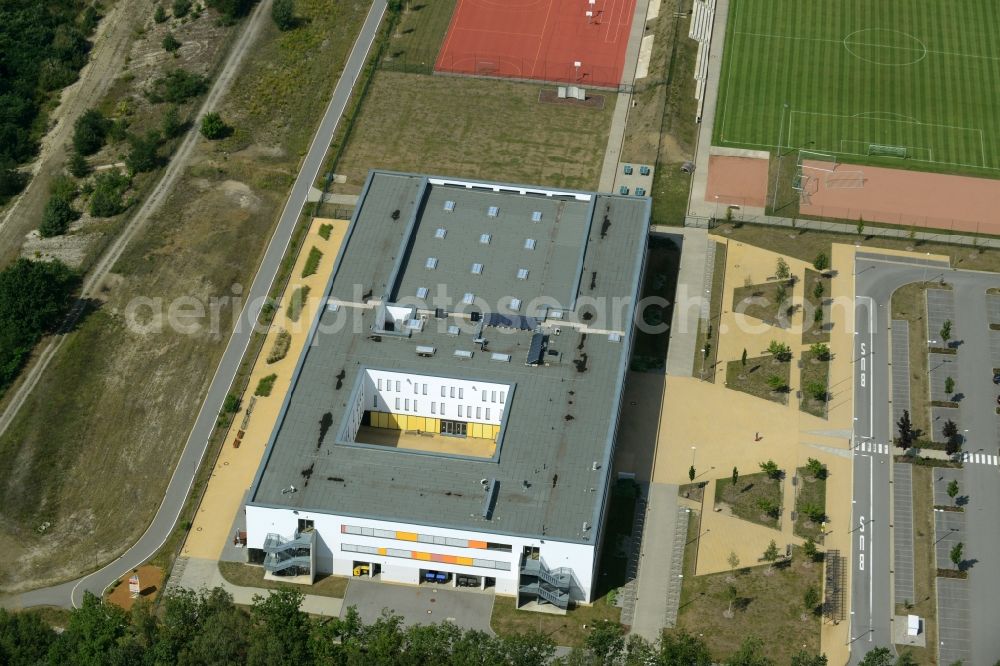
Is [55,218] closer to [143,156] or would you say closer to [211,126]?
[143,156]

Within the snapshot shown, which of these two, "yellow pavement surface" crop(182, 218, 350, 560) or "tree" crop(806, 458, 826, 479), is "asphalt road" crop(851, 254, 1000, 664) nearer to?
"tree" crop(806, 458, 826, 479)

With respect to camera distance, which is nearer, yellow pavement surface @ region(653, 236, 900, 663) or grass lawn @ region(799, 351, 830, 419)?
yellow pavement surface @ region(653, 236, 900, 663)

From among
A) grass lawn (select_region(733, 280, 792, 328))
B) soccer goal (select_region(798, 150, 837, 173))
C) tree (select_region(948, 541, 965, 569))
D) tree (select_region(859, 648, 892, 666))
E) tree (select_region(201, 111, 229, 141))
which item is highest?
soccer goal (select_region(798, 150, 837, 173))

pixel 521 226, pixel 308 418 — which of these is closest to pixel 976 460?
pixel 521 226

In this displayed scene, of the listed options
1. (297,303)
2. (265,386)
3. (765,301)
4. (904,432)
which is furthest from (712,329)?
(265,386)

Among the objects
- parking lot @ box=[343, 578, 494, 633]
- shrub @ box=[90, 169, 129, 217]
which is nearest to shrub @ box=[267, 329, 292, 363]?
parking lot @ box=[343, 578, 494, 633]

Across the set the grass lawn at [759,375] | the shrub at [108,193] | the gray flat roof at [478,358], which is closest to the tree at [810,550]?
the gray flat roof at [478,358]

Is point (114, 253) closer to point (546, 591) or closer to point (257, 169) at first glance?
point (257, 169)
